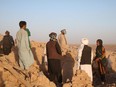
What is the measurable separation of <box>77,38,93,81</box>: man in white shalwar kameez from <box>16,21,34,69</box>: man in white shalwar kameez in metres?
1.75

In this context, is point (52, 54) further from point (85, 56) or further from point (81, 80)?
point (81, 80)

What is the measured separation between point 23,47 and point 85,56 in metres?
2.20

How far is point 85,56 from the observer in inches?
439

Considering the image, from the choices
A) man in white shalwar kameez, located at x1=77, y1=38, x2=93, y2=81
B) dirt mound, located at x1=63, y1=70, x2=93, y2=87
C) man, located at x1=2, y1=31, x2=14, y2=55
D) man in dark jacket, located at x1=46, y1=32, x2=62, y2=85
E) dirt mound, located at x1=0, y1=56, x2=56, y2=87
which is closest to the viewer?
dirt mound, located at x1=0, y1=56, x2=56, y2=87

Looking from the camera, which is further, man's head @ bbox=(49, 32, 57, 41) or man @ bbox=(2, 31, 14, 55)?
man @ bbox=(2, 31, 14, 55)

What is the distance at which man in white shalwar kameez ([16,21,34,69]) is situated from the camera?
10.6 metres

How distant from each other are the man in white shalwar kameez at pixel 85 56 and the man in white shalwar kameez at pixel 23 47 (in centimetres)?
175

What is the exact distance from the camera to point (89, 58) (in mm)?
11250

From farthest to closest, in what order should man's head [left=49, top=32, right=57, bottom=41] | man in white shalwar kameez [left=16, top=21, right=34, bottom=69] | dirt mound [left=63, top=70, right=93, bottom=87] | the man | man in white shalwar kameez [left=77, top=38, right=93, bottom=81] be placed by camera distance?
the man, man in white shalwar kameez [left=77, top=38, right=93, bottom=81], man's head [left=49, top=32, right=57, bottom=41], man in white shalwar kameez [left=16, top=21, right=34, bottom=69], dirt mound [left=63, top=70, right=93, bottom=87]

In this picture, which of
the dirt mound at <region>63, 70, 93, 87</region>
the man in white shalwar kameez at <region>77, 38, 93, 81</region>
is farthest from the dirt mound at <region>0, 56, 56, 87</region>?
the man in white shalwar kameez at <region>77, 38, 93, 81</region>

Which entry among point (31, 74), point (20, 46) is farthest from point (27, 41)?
point (31, 74)

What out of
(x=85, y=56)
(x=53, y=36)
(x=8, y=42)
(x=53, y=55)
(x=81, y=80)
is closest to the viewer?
(x=81, y=80)

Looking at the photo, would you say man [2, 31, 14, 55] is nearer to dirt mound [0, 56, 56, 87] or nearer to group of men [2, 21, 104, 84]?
group of men [2, 21, 104, 84]

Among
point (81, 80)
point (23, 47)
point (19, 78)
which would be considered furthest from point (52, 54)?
point (19, 78)
